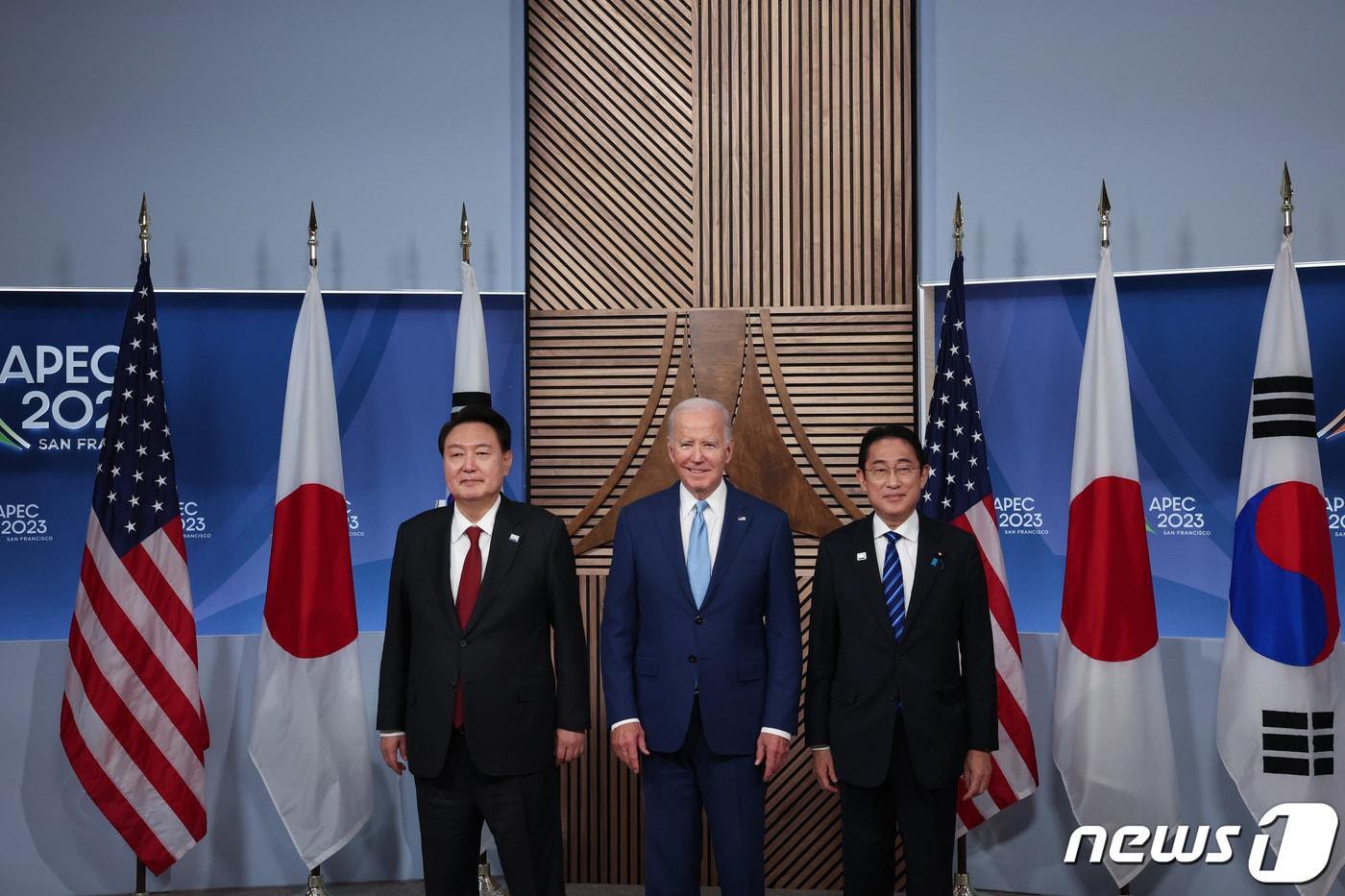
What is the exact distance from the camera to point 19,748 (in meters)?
4.14

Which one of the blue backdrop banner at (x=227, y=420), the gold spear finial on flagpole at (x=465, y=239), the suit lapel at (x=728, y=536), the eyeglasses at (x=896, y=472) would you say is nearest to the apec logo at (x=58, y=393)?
the blue backdrop banner at (x=227, y=420)

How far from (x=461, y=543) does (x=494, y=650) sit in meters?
0.30

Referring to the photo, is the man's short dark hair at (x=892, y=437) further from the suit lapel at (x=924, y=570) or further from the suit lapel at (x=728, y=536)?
the suit lapel at (x=728, y=536)

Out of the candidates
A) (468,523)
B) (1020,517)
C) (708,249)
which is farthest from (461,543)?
(1020,517)

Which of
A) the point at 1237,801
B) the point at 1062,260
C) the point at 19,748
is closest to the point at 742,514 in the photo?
the point at 1062,260

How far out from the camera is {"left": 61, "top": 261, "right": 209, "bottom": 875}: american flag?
150 inches

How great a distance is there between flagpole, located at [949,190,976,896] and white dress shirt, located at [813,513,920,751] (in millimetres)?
1420

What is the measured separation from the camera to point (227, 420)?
4.46 meters

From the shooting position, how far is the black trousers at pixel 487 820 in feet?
9.11

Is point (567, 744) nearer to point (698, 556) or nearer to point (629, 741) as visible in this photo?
point (629, 741)

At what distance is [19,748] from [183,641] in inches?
35.5

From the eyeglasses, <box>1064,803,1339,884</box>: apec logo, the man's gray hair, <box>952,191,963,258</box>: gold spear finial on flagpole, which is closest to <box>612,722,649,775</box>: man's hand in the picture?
the man's gray hair

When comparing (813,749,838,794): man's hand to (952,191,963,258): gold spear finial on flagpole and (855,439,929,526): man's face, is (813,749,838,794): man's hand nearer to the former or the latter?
(855,439,929,526): man's face

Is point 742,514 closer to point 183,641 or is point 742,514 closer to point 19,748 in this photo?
point 183,641
